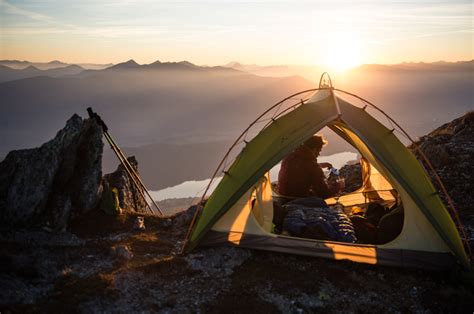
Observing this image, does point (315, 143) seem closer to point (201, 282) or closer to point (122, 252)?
point (201, 282)

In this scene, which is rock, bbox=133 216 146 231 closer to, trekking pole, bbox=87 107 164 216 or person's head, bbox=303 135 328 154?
trekking pole, bbox=87 107 164 216

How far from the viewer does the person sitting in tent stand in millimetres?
10023

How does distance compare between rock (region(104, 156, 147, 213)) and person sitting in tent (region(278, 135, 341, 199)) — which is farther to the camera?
rock (region(104, 156, 147, 213))

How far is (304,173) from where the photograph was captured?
1015 cm

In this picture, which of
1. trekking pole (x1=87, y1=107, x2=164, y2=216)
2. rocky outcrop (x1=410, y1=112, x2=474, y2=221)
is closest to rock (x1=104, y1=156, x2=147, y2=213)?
trekking pole (x1=87, y1=107, x2=164, y2=216)

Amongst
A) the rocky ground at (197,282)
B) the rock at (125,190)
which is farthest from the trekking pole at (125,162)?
the rocky ground at (197,282)

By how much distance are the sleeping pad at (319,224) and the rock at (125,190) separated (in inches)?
196

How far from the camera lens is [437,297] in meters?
6.94

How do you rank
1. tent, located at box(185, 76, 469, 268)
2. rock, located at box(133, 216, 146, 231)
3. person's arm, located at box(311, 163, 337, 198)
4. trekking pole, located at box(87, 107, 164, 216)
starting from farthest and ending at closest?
trekking pole, located at box(87, 107, 164, 216), rock, located at box(133, 216, 146, 231), person's arm, located at box(311, 163, 337, 198), tent, located at box(185, 76, 469, 268)

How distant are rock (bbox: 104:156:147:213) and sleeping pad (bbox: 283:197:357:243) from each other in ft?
16.4

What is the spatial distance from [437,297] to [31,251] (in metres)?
7.81

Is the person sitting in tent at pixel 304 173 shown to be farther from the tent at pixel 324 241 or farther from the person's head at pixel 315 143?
the tent at pixel 324 241

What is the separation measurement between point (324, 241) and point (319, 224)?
1.35 feet

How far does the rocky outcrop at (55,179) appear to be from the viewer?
361 inches
